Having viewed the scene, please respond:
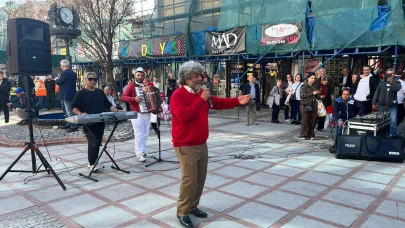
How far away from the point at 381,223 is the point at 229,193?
5.94 ft

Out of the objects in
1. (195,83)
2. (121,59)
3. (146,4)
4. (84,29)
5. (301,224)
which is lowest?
(301,224)

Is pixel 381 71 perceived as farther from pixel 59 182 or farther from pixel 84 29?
pixel 84 29

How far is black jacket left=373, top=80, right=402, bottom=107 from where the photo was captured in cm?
690

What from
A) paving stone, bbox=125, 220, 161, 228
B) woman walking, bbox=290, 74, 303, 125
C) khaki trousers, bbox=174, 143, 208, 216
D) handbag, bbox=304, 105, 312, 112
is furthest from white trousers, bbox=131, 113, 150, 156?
woman walking, bbox=290, 74, 303, 125

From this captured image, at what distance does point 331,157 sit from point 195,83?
4088 mm

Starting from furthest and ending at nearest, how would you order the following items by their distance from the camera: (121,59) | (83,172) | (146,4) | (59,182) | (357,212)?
(146,4) → (121,59) → (83,172) → (59,182) → (357,212)

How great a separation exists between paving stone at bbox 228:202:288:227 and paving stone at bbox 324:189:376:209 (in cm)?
90

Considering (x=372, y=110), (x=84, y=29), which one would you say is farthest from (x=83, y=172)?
(x=84, y=29)

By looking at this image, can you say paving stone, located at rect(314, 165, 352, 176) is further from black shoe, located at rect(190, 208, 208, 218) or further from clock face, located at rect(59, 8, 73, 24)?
clock face, located at rect(59, 8, 73, 24)

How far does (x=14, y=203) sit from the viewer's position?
13.1 ft

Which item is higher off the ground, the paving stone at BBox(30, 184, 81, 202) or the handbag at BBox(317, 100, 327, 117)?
the handbag at BBox(317, 100, 327, 117)

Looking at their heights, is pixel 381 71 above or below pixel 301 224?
above

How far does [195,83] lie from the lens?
3277 mm

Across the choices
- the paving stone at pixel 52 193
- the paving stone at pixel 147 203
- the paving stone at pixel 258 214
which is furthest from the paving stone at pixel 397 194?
the paving stone at pixel 52 193
